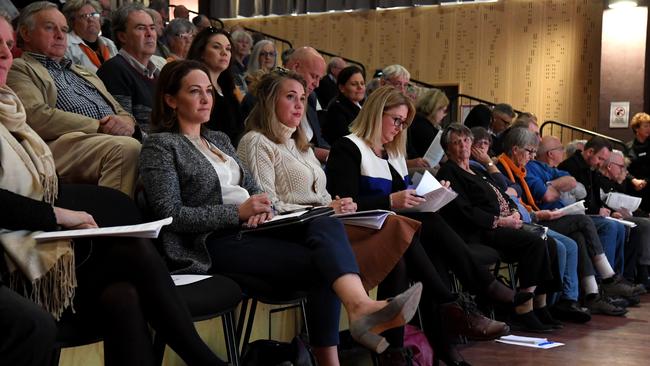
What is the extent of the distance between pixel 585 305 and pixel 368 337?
3.47m

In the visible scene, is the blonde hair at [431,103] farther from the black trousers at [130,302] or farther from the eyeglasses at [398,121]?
the black trousers at [130,302]

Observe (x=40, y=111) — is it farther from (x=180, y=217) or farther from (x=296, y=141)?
(x=296, y=141)

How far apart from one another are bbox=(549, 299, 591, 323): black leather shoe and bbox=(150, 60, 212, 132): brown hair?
10.2 ft

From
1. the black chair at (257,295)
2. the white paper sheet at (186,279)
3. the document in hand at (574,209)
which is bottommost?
the document in hand at (574,209)

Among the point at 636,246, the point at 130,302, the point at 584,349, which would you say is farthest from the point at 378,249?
the point at 636,246

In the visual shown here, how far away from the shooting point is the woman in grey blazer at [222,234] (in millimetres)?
2805

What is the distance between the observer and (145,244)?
2225 millimetres

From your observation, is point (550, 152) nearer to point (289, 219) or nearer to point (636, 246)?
point (636, 246)

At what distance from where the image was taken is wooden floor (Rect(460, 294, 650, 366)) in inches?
157

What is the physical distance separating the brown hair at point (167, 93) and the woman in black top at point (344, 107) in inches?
96.4

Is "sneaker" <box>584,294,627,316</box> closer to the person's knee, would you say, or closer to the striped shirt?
the striped shirt

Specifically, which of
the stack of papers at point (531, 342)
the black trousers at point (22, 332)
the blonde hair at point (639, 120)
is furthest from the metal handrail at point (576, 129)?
the black trousers at point (22, 332)

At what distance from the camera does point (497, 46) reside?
11.9 metres

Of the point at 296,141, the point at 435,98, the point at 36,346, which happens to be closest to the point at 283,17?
the point at 435,98
